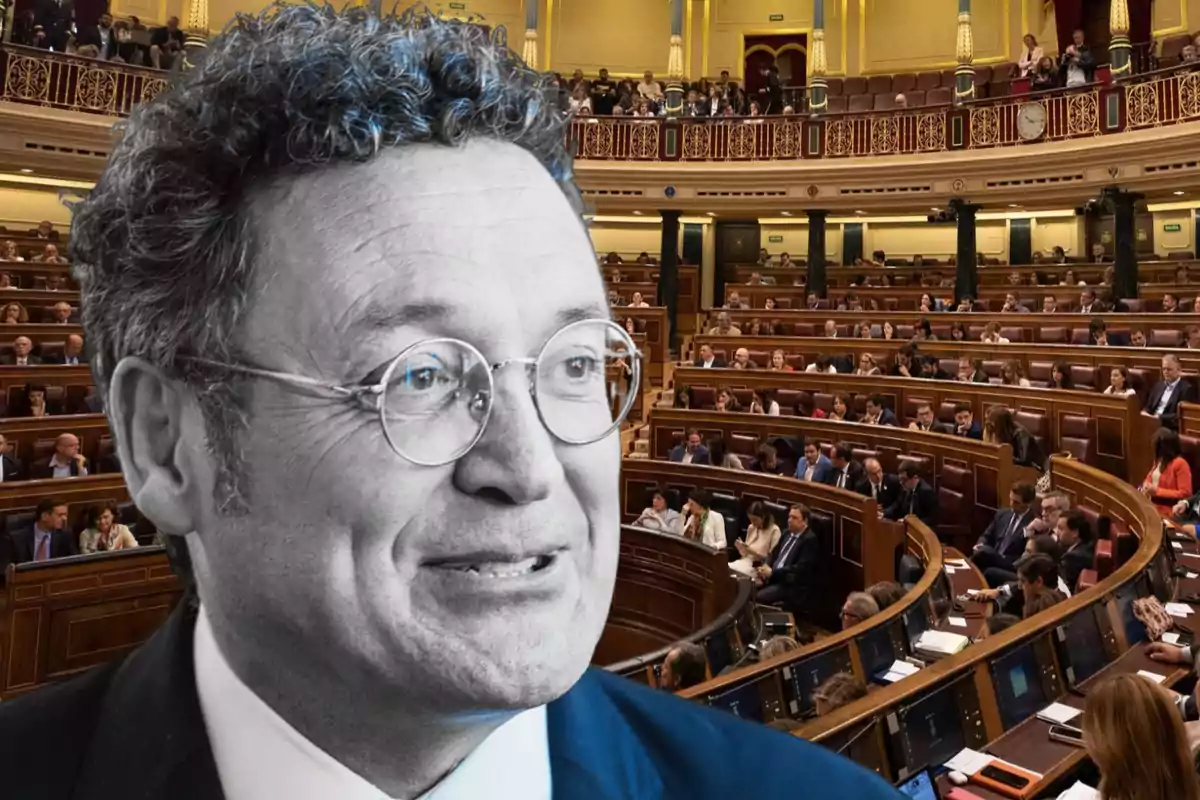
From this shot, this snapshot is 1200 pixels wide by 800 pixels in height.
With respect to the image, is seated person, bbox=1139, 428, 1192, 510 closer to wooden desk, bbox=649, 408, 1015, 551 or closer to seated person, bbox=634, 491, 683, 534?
wooden desk, bbox=649, 408, 1015, 551

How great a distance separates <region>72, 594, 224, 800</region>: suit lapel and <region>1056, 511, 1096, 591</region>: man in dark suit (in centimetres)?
403

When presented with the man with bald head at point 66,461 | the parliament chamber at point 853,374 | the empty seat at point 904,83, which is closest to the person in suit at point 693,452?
the parliament chamber at point 853,374

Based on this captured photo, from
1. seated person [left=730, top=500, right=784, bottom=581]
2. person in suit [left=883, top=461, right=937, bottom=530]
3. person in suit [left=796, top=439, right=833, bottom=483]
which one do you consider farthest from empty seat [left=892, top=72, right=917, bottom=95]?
seated person [left=730, top=500, right=784, bottom=581]

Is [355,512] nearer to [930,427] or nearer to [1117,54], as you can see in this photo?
[930,427]

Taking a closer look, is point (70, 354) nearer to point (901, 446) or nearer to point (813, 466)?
point (813, 466)

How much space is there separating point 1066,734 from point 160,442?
2.64 metres

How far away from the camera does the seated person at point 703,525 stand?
530 centimetres

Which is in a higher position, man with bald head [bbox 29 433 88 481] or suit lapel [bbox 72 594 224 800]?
man with bald head [bbox 29 433 88 481]

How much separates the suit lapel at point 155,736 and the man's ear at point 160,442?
0.12 m

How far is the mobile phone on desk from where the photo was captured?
8.02 ft

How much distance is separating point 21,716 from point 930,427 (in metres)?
6.52

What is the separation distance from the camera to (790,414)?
24.4 feet

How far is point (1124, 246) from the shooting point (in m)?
9.19

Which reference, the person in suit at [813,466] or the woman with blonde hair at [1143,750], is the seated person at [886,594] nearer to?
the woman with blonde hair at [1143,750]
